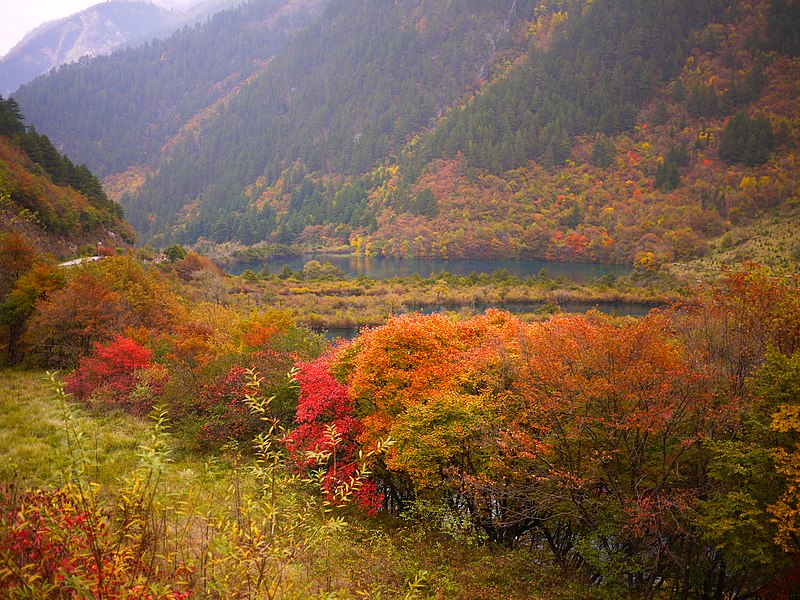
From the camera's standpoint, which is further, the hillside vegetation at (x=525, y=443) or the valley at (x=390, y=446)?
the hillside vegetation at (x=525, y=443)

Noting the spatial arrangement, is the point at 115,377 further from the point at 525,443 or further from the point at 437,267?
the point at 437,267

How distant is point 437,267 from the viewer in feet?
405

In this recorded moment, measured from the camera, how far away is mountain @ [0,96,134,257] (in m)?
44.6

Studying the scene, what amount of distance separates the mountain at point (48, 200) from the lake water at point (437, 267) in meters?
49.9

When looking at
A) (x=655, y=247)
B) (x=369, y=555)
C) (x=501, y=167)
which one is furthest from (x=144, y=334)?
(x=501, y=167)

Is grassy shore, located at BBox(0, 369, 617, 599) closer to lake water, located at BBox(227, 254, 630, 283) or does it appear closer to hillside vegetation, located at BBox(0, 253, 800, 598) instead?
hillside vegetation, located at BBox(0, 253, 800, 598)

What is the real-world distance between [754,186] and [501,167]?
74.6m

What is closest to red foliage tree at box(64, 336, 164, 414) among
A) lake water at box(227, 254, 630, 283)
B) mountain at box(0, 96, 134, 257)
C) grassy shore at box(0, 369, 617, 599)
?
grassy shore at box(0, 369, 617, 599)

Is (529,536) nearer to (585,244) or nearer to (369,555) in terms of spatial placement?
(369,555)

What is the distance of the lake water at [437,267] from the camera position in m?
111

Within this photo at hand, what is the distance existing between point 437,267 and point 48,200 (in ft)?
281

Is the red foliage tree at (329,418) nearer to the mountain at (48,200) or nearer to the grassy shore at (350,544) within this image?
the grassy shore at (350,544)

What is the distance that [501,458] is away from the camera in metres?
14.2

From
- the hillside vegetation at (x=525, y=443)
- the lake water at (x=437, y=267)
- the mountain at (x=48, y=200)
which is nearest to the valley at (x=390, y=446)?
the hillside vegetation at (x=525, y=443)
